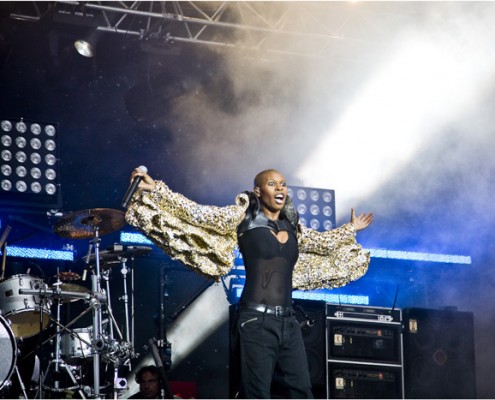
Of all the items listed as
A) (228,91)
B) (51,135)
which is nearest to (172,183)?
(228,91)

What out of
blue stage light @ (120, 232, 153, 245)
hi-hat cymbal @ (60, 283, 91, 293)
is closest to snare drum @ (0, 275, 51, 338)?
hi-hat cymbal @ (60, 283, 91, 293)

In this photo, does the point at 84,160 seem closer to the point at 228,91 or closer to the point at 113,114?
the point at 113,114

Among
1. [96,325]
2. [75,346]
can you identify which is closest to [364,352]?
[96,325]

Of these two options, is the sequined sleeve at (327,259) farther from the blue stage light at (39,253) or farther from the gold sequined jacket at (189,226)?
the blue stage light at (39,253)

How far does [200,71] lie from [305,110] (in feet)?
4.24

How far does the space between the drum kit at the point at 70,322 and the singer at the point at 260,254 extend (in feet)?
7.08

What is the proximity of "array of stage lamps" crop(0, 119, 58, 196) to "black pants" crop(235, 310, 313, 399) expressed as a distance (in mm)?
3759

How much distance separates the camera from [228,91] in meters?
9.77

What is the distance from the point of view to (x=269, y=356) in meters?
4.60

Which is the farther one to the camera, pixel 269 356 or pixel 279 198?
pixel 279 198

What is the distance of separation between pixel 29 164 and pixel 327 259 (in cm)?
365

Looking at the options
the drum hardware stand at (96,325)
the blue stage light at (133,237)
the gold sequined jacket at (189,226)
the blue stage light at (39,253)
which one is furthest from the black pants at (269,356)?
the blue stage light at (39,253)

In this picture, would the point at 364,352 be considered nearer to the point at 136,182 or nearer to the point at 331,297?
the point at 331,297

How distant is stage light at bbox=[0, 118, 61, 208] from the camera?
25.6ft
